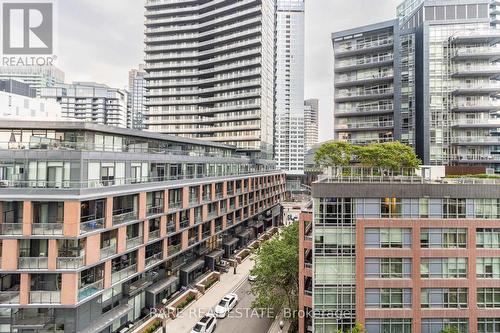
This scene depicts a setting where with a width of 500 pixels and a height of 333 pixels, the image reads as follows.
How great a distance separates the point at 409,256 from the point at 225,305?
19.7 meters

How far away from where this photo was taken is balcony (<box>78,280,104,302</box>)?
23316mm

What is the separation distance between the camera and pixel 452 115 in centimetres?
4878

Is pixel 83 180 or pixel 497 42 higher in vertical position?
pixel 497 42

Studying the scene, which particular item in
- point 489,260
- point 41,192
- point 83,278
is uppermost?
point 41,192

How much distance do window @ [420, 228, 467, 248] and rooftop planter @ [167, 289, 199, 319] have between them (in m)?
24.5

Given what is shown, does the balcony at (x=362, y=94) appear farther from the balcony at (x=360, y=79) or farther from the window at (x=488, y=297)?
the window at (x=488, y=297)

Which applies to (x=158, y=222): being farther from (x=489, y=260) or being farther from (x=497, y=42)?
(x=497, y=42)

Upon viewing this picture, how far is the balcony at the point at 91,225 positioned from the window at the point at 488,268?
2977cm

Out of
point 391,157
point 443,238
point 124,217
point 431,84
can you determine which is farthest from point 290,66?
point 443,238

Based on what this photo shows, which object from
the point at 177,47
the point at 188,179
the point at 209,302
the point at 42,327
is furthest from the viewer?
the point at 177,47

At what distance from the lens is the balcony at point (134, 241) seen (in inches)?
1132

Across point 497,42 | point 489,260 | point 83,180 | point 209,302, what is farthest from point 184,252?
point 497,42

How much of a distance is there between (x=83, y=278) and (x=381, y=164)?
30228 millimetres

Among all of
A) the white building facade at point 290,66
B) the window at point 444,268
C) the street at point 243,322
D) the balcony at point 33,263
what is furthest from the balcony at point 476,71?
the white building facade at point 290,66
